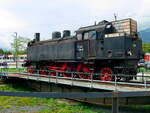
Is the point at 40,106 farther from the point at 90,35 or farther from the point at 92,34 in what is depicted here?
the point at 92,34

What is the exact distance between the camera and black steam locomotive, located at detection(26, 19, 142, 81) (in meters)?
11.3

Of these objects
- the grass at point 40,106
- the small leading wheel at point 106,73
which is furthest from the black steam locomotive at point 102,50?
the grass at point 40,106

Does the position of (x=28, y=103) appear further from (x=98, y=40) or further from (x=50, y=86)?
(x=98, y=40)

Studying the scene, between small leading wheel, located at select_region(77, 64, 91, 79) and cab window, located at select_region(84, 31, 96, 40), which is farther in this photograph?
small leading wheel, located at select_region(77, 64, 91, 79)

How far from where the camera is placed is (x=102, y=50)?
12.1 metres

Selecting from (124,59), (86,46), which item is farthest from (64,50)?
(124,59)

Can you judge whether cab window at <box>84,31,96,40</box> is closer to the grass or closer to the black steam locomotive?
the black steam locomotive

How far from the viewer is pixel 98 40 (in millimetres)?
12359

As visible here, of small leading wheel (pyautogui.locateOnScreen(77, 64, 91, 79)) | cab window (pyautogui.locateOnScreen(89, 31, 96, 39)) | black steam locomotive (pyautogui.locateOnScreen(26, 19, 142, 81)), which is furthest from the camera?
small leading wheel (pyautogui.locateOnScreen(77, 64, 91, 79))

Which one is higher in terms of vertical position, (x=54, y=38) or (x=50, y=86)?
(x=54, y=38)

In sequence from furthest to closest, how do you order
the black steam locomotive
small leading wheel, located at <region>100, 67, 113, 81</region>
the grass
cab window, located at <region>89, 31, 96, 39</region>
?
cab window, located at <region>89, 31, 96, 39</region> → the grass → small leading wheel, located at <region>100, 67, 113, 81</region> → the black steam locomotive

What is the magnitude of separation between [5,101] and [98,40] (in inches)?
377

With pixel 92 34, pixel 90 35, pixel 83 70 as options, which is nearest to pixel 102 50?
pixel 92 34

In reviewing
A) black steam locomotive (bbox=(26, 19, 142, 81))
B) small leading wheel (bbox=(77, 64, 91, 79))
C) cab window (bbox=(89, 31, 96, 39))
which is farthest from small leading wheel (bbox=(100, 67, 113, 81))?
cab window (bbox=(89, 31, 96, 39))
